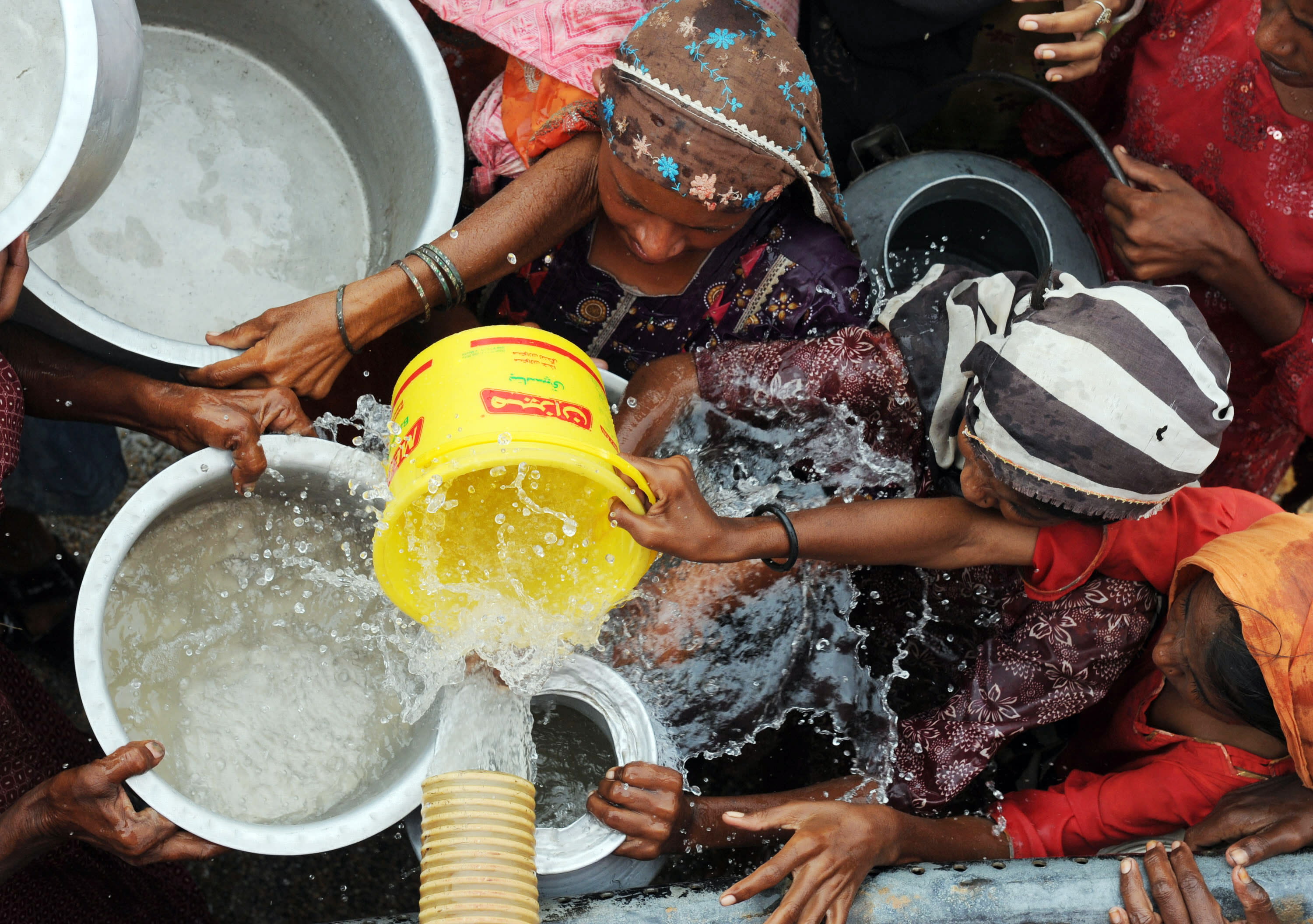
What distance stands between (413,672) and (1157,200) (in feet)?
6.33

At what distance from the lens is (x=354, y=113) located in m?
2.48

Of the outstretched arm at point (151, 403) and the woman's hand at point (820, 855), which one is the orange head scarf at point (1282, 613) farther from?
the outstretched arm at point (151, 403)

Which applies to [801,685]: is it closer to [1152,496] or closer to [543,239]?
[1152,496]

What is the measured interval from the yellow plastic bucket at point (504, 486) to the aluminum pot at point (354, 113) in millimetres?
540

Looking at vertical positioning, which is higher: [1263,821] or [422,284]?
[422,284]

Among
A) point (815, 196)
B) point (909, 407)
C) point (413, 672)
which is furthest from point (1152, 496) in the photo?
point (413, 672)

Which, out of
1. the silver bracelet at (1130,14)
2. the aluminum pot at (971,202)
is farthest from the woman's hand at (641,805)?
the silver bracelet at (1130,14)

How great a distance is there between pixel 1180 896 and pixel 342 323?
70.6 inches

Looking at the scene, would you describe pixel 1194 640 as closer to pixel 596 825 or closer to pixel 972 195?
pixel 596 825

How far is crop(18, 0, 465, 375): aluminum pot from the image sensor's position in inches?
75.1

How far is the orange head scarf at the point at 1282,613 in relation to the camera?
1644 mm

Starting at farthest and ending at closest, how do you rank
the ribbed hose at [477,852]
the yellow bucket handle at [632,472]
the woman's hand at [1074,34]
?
the woman's hand at [1074,34]
the yellow bucket handle at [632,472]
the ribbed hose at [477,852]

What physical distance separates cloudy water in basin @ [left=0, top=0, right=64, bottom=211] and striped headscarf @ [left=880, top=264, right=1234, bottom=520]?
64.6 inches

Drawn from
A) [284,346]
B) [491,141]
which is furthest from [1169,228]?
[284,346]
